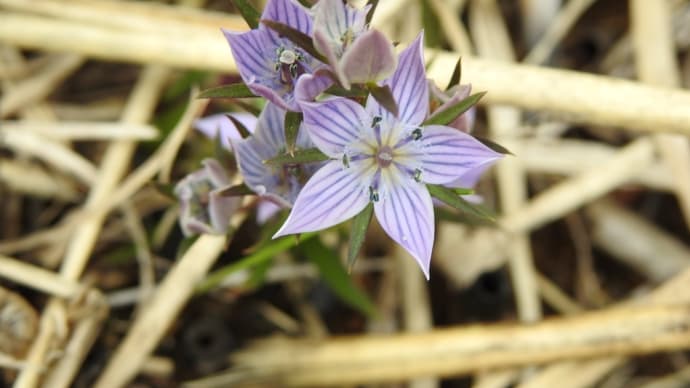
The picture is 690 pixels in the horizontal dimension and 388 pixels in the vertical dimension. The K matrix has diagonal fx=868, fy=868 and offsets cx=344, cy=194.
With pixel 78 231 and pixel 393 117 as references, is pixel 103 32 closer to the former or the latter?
pixel 78 231

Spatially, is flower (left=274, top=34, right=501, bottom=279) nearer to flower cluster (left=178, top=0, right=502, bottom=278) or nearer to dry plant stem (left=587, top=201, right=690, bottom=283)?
flower cluster (left=178, top=0, right=502, bottom=278)

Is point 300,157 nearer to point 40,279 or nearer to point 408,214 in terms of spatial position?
point 408,214

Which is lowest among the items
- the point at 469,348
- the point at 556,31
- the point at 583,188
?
the point at 469,348

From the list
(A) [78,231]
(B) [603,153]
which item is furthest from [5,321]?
(B) [603,153]

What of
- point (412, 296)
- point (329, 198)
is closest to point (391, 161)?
point (329, 198)

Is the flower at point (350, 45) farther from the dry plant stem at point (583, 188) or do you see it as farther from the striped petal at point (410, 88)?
the dry plant stem at point (583, 188)

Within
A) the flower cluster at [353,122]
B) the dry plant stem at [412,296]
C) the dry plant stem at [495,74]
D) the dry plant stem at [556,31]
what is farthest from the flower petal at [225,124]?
the dry plant stem at [556,31]
